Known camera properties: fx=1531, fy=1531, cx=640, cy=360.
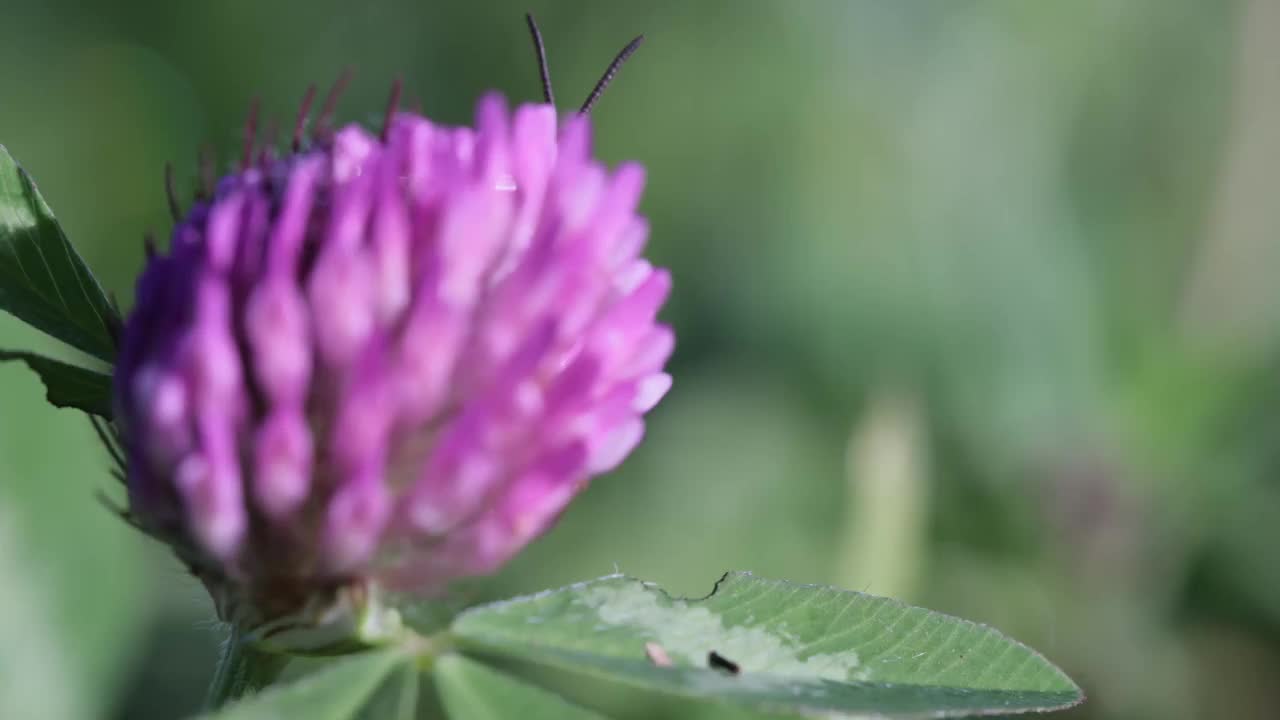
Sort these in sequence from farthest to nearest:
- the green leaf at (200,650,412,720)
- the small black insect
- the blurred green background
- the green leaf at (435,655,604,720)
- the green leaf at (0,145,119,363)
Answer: the blurred green background → the green leaf at (0,145,119,363) → the small black insect → the green leaf at (435,655,604,720) → the green leaf at (200,650,412,720)

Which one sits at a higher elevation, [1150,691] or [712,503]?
[712,503]

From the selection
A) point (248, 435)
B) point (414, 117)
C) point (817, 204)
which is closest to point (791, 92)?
point (817, 204)

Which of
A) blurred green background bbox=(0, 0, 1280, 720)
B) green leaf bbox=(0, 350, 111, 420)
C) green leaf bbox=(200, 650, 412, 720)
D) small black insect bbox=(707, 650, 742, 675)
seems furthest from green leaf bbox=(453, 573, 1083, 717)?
blurred green background bbox=(0, 0, 1280, 720)

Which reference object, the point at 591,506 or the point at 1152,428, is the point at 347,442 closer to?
the point at 591,506

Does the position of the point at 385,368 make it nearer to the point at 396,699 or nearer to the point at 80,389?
the point at 396,699

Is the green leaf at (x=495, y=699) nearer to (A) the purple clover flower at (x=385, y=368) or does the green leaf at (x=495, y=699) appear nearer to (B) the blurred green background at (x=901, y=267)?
(A) the purple clover flower at (x=385, y=368)

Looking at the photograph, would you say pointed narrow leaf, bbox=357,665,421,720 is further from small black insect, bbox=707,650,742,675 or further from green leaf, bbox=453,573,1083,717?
small black insect, bbox=707,650,742,675
